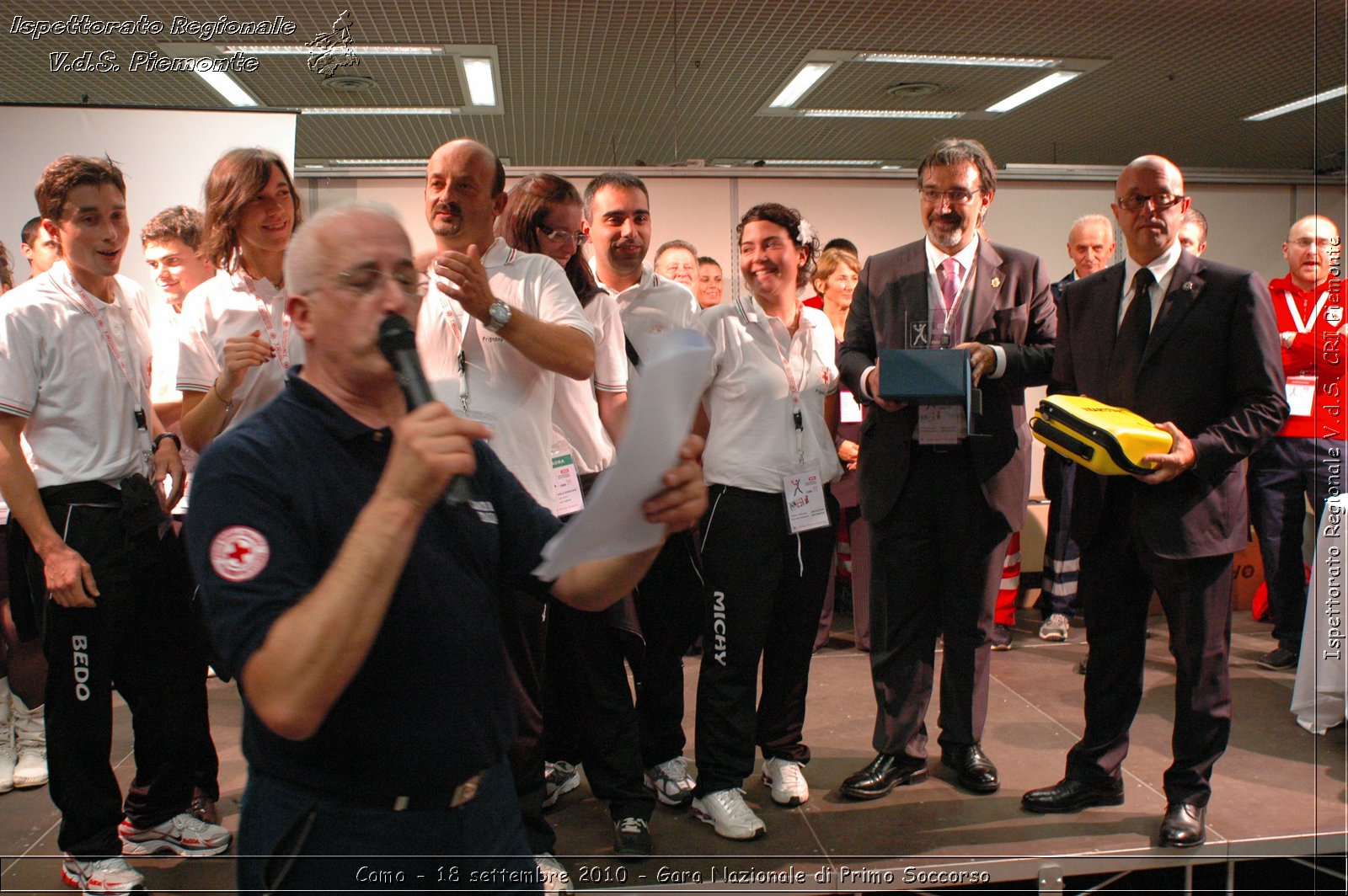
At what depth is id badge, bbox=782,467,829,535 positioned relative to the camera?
2570mm

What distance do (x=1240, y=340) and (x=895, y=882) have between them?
1583mm

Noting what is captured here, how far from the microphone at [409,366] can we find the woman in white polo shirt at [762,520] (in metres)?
1.60

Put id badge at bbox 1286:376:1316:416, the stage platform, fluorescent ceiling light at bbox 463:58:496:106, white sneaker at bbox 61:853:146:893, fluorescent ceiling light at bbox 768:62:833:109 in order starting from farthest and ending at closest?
fluorescent ceiling light at bbox 768:62:833:109 < fluorescent ceiling light at bbox 463:58:496:106 < id badge at bbox 1286:376:1316:416 < the stage platform < white sneaker at bbox 61:853:146:893

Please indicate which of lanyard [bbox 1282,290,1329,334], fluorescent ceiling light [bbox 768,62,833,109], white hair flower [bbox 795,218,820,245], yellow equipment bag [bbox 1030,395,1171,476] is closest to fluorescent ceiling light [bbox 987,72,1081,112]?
fluorescent ceiling light [bbox 768,62,833,109]

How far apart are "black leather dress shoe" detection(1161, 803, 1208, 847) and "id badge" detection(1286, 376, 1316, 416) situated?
2266mm

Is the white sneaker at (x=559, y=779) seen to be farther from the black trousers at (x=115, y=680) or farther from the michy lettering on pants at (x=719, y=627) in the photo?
the black trousers at (x=115, y=680)

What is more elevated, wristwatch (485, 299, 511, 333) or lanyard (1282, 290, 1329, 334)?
lanyard (1282, 290, 1329, 334)

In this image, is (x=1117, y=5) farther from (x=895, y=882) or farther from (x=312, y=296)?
(x=312, y=296)

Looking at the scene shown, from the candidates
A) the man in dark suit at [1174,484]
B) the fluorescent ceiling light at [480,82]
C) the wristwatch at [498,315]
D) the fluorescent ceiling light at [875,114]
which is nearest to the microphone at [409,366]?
the wristwatch at [498,315]

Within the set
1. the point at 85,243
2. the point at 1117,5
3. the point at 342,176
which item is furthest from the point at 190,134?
the point at 1117,5

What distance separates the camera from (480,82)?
24.7 ft

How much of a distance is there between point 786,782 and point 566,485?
3.54 feet

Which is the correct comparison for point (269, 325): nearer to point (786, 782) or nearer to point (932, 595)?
point (786, 782)

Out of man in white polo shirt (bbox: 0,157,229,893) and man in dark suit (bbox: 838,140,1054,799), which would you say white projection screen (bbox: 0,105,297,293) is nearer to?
man in white polo shirt (bbox: 0,157,229,893)
